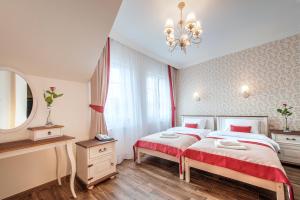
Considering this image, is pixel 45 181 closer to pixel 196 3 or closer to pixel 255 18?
pixel 196 3

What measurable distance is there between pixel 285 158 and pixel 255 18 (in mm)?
2811

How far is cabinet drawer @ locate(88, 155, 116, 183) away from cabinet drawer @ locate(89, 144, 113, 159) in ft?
0.22

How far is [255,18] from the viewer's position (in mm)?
2387

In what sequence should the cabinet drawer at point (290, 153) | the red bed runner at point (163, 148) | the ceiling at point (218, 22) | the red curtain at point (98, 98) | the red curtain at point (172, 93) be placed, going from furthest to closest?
the red curtain at point (172, 93) → the red curtain at point (98, 98) → the cabinet drawer at point (290, 153) → the red bed runner at point (163, 148) → the ceiling at point (218, 22)

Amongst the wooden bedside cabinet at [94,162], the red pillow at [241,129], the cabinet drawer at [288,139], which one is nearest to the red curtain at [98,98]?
the wooden bedside cabinet at [94,162]

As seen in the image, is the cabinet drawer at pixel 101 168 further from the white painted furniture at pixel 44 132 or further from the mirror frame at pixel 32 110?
the mirror frame at pixel 32 110

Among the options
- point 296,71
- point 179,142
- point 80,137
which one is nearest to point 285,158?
point 296,71

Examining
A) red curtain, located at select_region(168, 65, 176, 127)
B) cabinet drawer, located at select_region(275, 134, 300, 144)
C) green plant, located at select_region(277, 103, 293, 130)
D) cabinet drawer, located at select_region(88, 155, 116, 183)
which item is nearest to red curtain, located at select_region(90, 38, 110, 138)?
cabinet drawer, located at select_region(88, 155, 116, 183)

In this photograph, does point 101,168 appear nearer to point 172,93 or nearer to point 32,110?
point 32,110

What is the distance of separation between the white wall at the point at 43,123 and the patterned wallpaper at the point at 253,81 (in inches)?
136

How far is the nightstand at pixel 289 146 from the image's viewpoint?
2.47 metres

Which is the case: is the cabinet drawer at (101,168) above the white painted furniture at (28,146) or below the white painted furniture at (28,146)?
below

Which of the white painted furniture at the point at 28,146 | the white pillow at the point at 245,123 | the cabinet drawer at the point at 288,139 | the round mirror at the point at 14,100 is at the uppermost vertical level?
the round mirror at the point at 14,100

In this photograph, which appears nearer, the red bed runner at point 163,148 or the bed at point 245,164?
the bed at point 245,164
